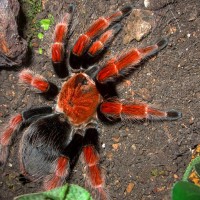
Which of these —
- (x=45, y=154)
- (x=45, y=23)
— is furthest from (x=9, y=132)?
(x=45, y=23)

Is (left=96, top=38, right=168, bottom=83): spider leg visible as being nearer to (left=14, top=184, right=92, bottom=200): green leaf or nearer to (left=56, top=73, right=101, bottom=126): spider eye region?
(left=56, top=73, right=101, bottom=126): spider eye region

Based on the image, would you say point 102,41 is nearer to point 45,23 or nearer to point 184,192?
point 45,23

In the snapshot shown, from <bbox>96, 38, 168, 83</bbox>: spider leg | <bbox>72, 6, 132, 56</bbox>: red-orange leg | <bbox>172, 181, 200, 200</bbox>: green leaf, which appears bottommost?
<bbox>172, 181, 200, 200</bbox>: green leaf

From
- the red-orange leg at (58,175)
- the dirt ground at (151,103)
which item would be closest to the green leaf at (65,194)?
the red-orange leg at (58,175)

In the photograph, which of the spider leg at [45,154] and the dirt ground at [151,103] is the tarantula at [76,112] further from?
the dirt ground at [151,103]

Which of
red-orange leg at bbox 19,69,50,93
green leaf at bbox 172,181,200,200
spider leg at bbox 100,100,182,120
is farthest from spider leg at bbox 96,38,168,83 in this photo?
green leaf at bbox 172,181,200,200

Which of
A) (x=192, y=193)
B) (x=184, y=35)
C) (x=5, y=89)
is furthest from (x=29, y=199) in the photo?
(x=184, y=35)
